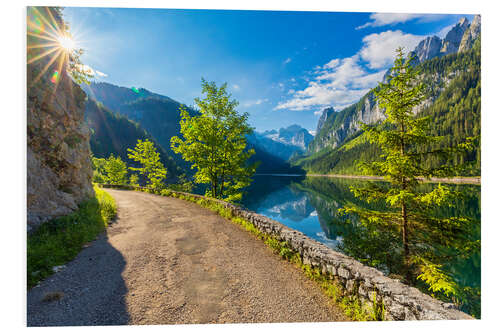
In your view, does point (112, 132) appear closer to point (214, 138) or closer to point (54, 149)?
point (214, 138)

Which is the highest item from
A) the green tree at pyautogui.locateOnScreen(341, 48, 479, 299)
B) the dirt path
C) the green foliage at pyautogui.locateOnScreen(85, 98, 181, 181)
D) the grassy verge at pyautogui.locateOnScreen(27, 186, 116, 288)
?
the green foliage at pyautogui.locateOnScreen(85, 98, 181, 181)

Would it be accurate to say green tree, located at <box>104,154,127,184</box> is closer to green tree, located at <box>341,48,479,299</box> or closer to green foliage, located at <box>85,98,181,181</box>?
green tree, located at <box>341,48,479,299</box>

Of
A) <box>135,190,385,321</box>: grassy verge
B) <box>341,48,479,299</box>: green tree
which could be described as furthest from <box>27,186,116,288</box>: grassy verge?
<box>341,48,479,299</box>: green tree

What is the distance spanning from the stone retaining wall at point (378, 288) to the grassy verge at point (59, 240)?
572cm

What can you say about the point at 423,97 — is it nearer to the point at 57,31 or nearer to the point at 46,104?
the point at 57,31

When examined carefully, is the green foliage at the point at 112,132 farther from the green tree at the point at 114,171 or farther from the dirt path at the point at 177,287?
the dirt path at the point at 177,287

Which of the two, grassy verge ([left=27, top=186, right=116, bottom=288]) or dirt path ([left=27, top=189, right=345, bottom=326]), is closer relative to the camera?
dirt path ([left=27, top=189, right=345, bottom=326])

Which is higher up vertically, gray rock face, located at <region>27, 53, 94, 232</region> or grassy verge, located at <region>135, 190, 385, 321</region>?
gray rock face, located at <region>27, 53, 94, 232</region>

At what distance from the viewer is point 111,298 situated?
10.9 feet

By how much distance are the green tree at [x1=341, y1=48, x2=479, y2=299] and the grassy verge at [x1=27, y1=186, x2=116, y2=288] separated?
780 centimetres

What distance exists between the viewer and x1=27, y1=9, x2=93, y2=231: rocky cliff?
5.67 metres

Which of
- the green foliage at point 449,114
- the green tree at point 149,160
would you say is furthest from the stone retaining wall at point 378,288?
the green tree at point 149,160

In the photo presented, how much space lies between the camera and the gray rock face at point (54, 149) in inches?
225
